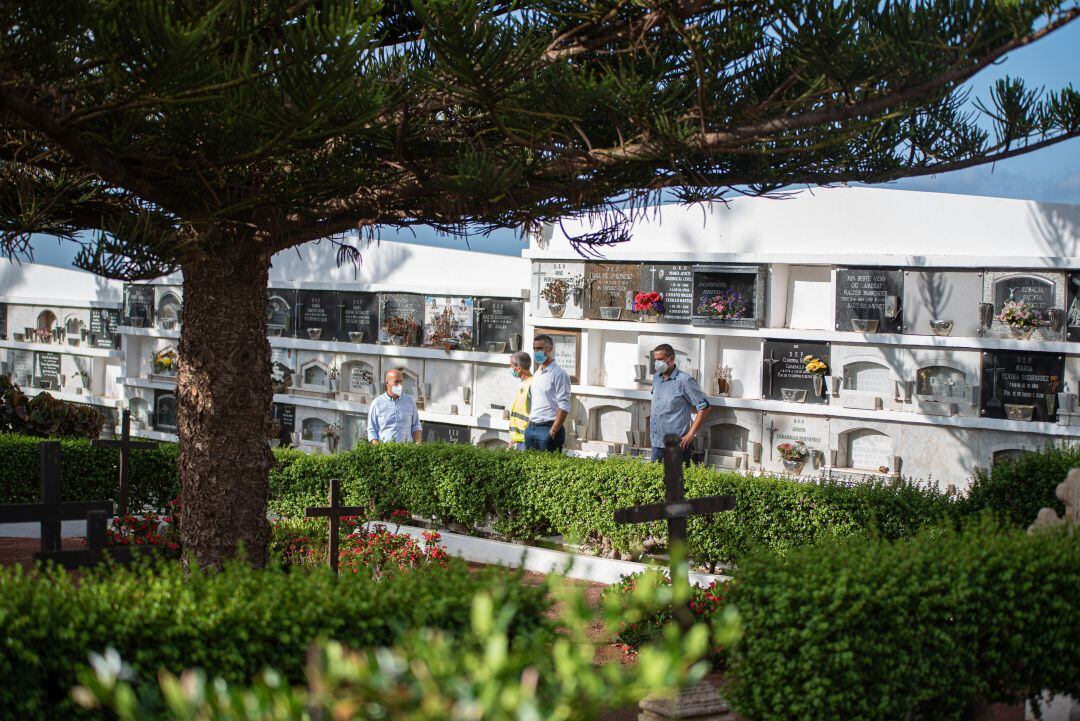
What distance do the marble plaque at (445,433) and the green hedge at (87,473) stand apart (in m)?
3.71

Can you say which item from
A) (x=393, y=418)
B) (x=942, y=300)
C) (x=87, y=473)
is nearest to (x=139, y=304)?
(x=87, y=473)

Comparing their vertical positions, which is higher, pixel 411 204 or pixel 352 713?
pixel 411 204

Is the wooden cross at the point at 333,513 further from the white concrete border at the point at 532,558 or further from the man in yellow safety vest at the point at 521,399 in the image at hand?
the man in yellow safety vest at the point at 521,399

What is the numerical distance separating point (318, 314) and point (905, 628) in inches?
447

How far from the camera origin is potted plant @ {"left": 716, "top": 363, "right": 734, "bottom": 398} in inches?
416

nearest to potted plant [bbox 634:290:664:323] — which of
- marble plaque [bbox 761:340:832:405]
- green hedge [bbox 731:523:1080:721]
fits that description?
marble plaque [bbox 761:340:832:405]

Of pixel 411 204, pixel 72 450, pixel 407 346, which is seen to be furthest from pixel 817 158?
pixel 407 346

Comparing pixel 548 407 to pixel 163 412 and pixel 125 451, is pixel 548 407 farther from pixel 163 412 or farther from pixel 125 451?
pixel 163 412

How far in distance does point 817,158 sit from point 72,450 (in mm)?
6720

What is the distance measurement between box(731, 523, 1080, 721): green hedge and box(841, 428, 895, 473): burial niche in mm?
5947

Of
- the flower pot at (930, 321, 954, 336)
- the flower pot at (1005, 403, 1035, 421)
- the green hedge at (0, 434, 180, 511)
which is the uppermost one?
the flower pot at (930, 321, 954, 336)

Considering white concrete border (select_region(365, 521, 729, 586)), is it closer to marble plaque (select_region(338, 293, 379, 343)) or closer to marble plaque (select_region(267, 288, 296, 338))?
marble plaque (select_region(338, 293, 379, 343))

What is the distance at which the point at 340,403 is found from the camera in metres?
13.2

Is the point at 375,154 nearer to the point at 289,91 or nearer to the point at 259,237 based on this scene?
the point at 259,237
